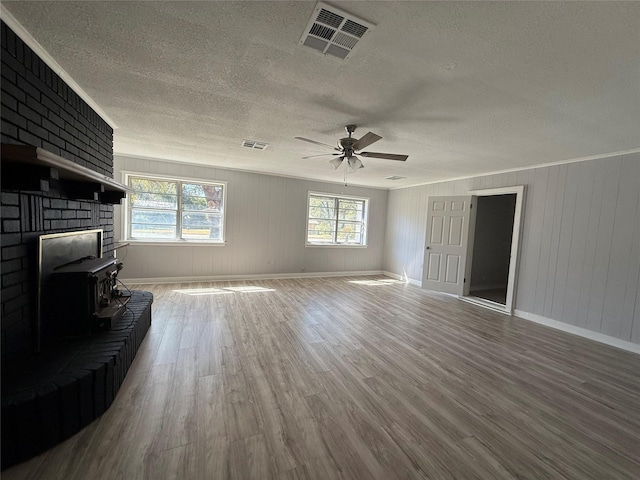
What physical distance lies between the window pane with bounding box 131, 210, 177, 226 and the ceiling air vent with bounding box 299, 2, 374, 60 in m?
4.94

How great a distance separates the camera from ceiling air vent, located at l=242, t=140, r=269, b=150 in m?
3.76

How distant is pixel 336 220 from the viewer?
7227 millimetres

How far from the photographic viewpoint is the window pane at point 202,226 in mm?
5609

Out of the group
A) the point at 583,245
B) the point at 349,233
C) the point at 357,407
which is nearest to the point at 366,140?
the point at 357,407

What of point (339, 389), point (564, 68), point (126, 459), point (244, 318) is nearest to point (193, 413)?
point (126, 459)

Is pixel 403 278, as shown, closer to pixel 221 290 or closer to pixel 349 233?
pixel 349 233

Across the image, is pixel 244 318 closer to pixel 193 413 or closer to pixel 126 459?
pixel 193 413

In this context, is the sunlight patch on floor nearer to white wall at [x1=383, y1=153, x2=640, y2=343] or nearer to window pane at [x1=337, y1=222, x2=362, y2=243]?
window pane at [x1=337, y1=222, x2=362, y2=243]

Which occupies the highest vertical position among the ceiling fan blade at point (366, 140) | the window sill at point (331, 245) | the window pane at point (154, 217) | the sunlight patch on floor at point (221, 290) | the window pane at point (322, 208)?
the ceiling fan blade at point (366, 140)

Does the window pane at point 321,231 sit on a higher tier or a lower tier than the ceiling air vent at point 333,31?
lower

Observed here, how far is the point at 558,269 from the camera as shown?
155 inches

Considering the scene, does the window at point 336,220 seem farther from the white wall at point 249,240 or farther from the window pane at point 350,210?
the white wall at point 249,240

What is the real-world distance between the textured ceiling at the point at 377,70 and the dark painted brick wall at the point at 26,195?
0.20m

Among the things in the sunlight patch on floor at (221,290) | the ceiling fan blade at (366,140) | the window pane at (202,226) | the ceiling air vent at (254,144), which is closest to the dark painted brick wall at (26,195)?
the ceiling air vent at (254,144)
